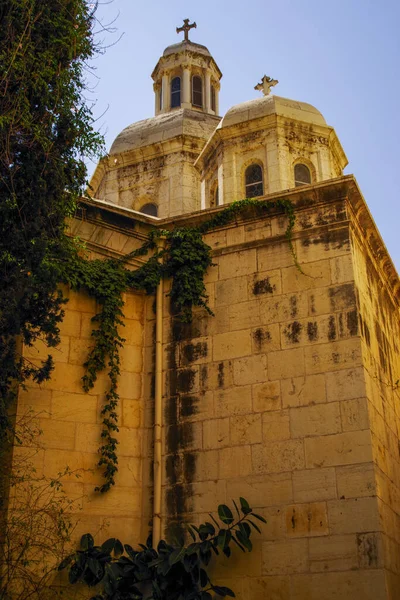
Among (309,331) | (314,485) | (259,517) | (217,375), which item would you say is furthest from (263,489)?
(309,331)

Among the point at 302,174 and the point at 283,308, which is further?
the point at 302,174

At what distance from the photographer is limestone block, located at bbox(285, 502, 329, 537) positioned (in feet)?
33.9

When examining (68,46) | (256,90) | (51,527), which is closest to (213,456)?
(51,527)

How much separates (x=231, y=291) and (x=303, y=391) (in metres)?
2.01

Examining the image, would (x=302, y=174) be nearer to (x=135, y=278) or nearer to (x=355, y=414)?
(x=135, y=278)

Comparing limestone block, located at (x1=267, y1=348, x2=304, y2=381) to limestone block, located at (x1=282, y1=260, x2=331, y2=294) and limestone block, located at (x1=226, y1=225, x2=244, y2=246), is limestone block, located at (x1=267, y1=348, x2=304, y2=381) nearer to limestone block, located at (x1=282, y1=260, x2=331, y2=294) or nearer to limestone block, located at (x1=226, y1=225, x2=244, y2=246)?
limestone block, located at (x1=282, y1=260, x2=331, y2=294)

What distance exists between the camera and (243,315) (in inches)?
473

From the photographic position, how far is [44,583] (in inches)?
402

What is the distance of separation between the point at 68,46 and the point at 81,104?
75cm

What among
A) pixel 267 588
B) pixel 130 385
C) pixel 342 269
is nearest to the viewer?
pixel 267 588

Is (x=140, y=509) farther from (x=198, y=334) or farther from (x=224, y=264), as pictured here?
(x=224, y=264)

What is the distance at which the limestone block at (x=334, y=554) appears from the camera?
10023 mm

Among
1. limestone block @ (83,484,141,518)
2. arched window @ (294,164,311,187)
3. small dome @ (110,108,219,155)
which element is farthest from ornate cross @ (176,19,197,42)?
limestone block @ (83,484,141,518)

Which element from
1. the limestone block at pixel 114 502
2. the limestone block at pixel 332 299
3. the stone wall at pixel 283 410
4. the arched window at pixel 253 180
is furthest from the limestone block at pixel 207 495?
the arched window at pixel 253 180
